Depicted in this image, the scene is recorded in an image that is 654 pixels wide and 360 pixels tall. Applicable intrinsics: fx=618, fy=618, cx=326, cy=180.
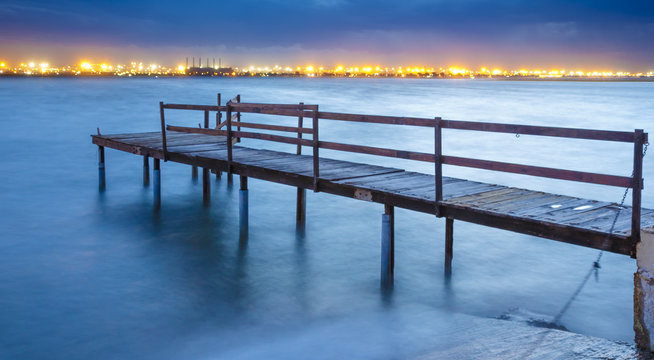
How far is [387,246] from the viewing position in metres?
9.18

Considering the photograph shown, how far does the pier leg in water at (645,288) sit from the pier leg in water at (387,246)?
3.73 metres

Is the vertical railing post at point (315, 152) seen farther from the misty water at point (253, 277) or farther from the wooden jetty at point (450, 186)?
the misty water at point (253, 277)

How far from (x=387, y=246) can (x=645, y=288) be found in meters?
4.02

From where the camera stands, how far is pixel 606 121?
1797 inches

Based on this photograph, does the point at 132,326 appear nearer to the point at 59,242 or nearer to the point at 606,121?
the point at 59,242

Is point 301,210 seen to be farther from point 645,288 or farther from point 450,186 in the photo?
point 645,288

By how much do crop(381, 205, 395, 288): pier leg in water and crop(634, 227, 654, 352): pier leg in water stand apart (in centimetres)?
373

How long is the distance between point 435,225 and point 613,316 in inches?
204

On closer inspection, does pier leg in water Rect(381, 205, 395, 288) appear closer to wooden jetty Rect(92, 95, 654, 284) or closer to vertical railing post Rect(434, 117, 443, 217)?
wooden jetty Rect(92, 95, 654, 284)

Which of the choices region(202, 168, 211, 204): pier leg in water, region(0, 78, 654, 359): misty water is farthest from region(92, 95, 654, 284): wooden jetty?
region(202, 168, 211, 204): pier leg in water

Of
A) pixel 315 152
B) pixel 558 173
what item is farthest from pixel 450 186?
pixel 558 173

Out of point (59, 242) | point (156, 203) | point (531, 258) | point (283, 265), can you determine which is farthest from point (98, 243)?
point (531, 258)

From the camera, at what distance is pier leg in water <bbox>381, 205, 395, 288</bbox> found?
9000 mm

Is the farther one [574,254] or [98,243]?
[98,243]
